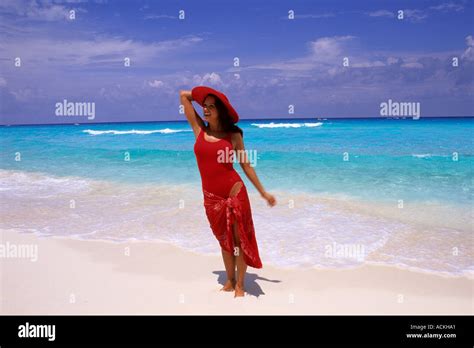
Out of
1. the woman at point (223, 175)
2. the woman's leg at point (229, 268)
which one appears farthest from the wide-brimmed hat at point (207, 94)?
the woman's leg at point (229, 268)

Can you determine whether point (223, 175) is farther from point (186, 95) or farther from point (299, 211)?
point (299, 211)

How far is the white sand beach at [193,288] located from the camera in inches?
157

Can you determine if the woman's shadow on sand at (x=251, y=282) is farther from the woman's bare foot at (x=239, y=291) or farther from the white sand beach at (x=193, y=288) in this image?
the woman's bare foot at (x=239, y=291)

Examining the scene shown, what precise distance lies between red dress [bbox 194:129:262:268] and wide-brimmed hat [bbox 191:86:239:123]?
220mm

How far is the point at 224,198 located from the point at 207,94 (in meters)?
1.01

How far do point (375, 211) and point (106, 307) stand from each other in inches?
226

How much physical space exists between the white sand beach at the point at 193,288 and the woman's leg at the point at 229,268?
0.34ft

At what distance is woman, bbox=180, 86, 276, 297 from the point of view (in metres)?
4.00

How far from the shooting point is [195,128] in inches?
165

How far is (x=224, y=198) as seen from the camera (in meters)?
4.10

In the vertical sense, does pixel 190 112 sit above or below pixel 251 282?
above

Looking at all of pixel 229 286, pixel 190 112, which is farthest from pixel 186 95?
pixel 229 286

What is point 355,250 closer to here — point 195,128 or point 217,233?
point 217,233

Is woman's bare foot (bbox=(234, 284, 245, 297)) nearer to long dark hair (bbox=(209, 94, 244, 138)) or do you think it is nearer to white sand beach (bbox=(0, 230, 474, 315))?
white sand beach (bbox=(0, 230, 474, 315))
